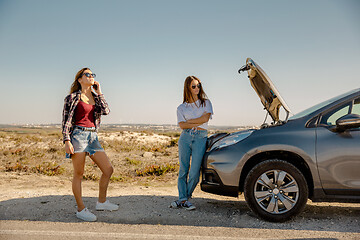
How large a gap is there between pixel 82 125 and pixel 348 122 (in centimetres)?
343

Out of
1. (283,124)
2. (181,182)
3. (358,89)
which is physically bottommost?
(181,182)

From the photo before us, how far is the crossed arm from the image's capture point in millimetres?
4773

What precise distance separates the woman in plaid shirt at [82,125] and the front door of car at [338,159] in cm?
291

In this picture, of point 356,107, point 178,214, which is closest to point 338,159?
point 356,107

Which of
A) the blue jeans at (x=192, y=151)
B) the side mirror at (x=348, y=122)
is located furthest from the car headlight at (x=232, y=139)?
the side mirror at (x=348, y=122)

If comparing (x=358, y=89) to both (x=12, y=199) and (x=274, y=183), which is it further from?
(x=12, y=199)

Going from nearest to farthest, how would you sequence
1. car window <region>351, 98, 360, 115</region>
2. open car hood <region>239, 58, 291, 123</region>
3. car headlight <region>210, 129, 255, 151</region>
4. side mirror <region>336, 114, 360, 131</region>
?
1. side mirror <region>336, 114, 360, 131</region>
2. car window <region>351, 98, 360, 115</region>
3. car headlight <region>210, 129, 255, 151</region>
4. open car hood <region>239, 58, 291, 123</region>

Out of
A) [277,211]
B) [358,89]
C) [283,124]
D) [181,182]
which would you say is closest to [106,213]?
[181,182]

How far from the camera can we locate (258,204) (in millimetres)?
4211

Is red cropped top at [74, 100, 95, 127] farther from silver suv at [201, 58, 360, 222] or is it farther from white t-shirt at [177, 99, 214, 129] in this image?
silver suv at [201, 58, 360, 222]

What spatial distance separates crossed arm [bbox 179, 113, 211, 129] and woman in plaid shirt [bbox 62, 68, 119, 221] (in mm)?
1136

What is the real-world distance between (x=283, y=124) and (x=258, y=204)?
1.12 m

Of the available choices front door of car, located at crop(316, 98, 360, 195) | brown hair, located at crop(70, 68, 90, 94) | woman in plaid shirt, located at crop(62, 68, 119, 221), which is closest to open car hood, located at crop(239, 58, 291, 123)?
front door of car, located at crop(316, 98, 360, 195)

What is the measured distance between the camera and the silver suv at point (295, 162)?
13.1 feet
